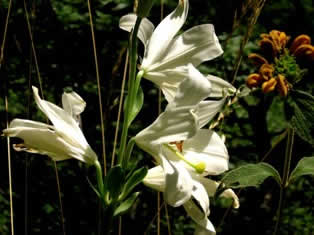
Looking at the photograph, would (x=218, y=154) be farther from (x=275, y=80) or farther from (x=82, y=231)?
(x=82, y=231)

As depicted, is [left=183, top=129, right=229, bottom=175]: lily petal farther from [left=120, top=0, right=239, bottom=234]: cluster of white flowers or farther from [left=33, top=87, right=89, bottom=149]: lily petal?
[left=33, top=87, right=89, bottom=149]: lily petal

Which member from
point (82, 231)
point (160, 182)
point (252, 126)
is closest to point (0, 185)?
point (82, 231)

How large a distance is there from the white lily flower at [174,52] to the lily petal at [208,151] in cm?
8

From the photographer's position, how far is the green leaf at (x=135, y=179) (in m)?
0.80

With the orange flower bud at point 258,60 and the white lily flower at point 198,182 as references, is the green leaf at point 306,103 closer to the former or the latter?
the orange flower bud at point 258,60

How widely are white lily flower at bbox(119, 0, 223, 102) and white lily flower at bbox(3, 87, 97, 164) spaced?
4.8 inches

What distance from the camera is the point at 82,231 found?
1.78 metres

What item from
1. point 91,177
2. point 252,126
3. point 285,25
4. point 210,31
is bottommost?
point 91,177

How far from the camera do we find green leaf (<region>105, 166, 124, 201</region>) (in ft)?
2.60

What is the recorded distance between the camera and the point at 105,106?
169 cm

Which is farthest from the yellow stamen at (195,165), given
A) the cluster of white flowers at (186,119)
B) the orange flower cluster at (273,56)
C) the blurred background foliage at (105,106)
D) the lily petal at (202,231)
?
the blurred background foliage at (105,106)

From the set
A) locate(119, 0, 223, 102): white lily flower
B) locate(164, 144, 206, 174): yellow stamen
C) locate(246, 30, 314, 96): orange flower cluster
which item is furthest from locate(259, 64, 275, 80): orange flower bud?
locate(164, 144, 206, 174): yellow stamen

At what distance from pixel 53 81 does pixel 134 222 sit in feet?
1.57

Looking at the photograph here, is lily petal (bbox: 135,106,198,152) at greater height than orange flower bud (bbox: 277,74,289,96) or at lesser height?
greater
